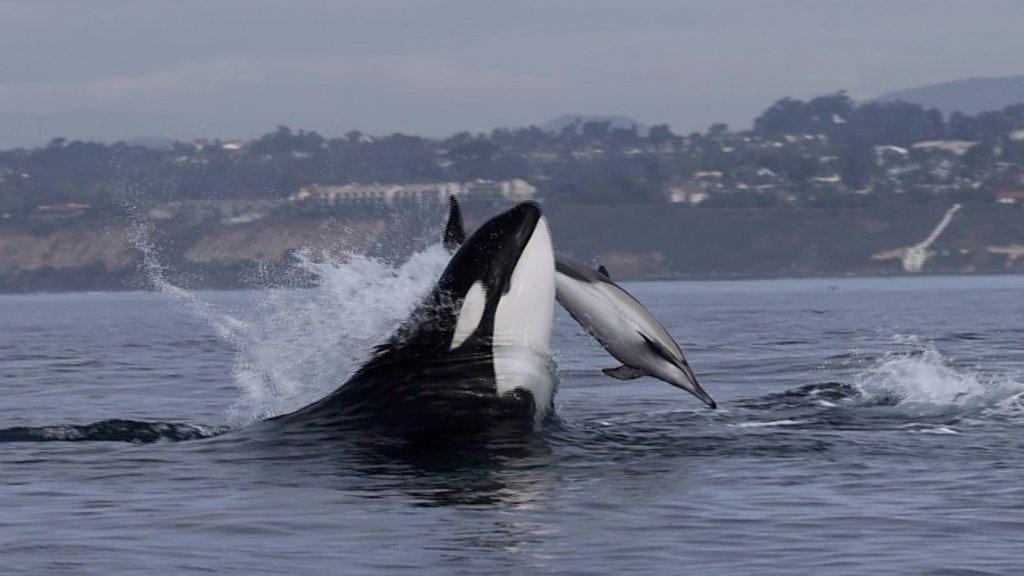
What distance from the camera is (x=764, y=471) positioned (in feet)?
58.7

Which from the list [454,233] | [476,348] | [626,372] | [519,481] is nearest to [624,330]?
[626,372]

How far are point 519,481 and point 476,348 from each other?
6.80 feet

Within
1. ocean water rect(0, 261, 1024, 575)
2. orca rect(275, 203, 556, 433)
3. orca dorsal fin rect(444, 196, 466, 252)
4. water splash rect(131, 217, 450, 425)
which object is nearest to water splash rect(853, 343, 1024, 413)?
ocean water rect(0, 261, 1024, 575)

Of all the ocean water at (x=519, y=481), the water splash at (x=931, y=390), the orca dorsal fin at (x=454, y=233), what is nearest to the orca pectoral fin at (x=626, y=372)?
the ocean water at (x=519, y=481)

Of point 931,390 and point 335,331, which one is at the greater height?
point 335,331

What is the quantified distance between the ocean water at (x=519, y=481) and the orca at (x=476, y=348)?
22.0 inches

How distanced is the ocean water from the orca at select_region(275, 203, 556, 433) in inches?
22.0

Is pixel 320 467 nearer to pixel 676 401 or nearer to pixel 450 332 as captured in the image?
pixel 450 332

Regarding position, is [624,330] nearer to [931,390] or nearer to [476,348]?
[476,348]

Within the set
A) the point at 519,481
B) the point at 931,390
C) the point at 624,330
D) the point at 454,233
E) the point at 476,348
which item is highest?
the point at 454,233

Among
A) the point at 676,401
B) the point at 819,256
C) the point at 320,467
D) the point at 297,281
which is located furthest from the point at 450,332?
the point at 819,256

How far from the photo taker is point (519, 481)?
17.1m

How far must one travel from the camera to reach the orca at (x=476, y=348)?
18.2 meters

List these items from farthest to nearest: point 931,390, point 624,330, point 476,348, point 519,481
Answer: point 931,390
point 476,348
point 624,330
point 519,481
